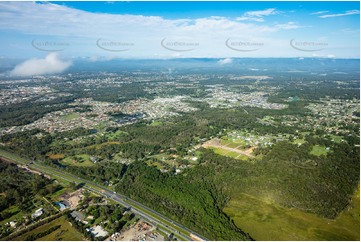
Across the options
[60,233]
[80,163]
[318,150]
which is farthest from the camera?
[318,150]

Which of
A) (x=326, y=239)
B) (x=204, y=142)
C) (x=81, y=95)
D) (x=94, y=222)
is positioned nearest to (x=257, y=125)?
(x=204, y=142)

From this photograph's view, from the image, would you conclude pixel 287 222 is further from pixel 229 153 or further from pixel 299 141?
pixel 299 141

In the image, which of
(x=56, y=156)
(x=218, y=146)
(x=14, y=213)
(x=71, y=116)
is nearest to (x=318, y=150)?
(x=218, y=146)

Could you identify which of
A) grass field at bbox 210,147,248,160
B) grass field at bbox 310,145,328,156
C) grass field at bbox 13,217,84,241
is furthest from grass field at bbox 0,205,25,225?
grass field at bbox 310,145,328,156

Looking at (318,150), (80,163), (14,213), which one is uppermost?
(318,150)

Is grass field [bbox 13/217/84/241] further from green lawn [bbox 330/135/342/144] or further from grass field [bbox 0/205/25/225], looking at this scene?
green lawn [bbox 330/135/342/144]

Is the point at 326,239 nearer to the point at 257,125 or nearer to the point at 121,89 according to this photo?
the point at 257,125

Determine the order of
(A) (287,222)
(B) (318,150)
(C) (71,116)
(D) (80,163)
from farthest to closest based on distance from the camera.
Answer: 1. (C) (71,116)
2. (B) (318,150)
3. (D) (80,163)
4. (A) (287,222)
